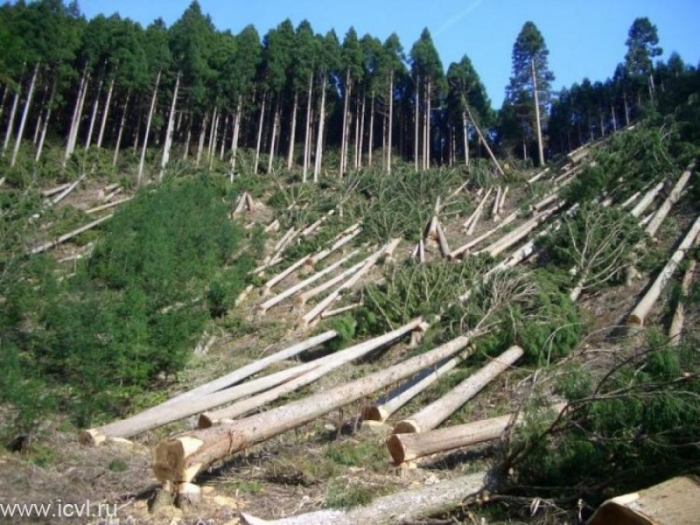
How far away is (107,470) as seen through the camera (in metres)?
5.81

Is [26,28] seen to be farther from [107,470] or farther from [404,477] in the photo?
[404,477]

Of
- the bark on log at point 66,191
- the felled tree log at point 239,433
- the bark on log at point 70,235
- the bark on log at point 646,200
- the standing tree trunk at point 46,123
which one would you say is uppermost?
the standing tree trunk at point 46,123

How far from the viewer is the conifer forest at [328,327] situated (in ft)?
15.1

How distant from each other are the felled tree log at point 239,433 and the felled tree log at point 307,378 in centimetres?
43

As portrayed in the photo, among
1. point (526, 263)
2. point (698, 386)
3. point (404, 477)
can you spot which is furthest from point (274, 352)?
point (698, 386)

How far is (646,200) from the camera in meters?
15.8

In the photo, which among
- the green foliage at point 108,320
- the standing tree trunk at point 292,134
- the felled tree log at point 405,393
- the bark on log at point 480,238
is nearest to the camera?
the felled tree log at point 405,393

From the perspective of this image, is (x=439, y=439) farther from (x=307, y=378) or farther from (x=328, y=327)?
(x=328, y=327)

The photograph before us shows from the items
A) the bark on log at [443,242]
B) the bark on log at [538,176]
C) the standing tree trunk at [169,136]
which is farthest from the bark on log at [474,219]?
the standing tree trunk at [169,136]

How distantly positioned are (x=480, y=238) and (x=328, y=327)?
7673 millimetres

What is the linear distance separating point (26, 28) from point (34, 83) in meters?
2.61

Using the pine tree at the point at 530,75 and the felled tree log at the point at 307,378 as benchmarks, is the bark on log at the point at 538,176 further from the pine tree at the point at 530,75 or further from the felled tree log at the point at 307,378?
the felled tree log at the point at 307,378

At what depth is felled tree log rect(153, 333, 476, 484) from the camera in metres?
4.86

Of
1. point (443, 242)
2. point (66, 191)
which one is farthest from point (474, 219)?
point (66, 191)
